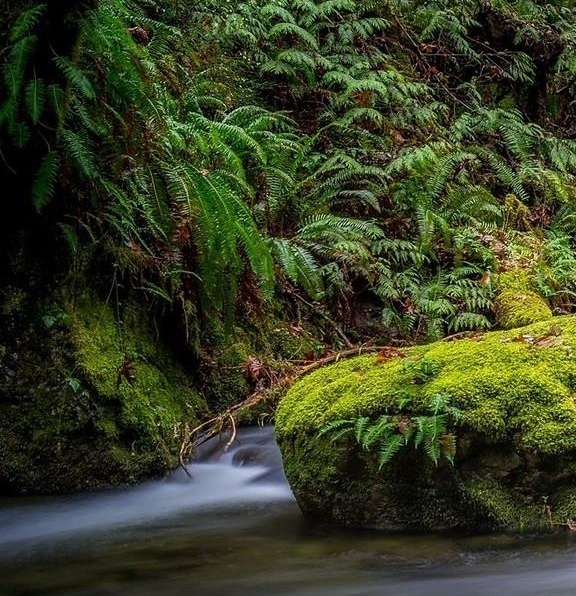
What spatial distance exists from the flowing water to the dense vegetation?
0.85 m

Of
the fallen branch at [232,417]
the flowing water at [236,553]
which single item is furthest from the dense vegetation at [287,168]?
the flowing water at [236,553]

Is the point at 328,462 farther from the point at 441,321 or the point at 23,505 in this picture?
the point at 441,321

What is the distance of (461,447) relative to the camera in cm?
299

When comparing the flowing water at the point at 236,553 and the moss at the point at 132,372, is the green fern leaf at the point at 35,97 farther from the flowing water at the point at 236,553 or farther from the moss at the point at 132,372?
the flowing water at the point at 236,553

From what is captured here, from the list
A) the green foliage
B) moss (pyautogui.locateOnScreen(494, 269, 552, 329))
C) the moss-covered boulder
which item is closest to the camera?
the green foliage

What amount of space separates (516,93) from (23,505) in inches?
342

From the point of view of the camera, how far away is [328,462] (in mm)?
3215

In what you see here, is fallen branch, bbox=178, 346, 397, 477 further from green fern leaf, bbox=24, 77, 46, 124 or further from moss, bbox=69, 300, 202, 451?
green fern leaf, bbox=24, 77, 46, 124

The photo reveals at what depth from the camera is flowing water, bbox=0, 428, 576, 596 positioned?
256 cm

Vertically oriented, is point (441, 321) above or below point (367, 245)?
below

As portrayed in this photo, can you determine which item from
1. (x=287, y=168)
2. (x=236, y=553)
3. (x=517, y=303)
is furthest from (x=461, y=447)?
(x=287, y=168)

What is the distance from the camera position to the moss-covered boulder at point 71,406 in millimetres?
4094

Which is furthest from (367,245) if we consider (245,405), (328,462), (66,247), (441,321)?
(328,462)

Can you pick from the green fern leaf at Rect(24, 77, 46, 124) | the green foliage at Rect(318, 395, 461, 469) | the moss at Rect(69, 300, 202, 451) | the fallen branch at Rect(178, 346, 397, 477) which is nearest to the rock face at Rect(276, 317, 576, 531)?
the green foliage at Rect(318, 395, 461, 469)
